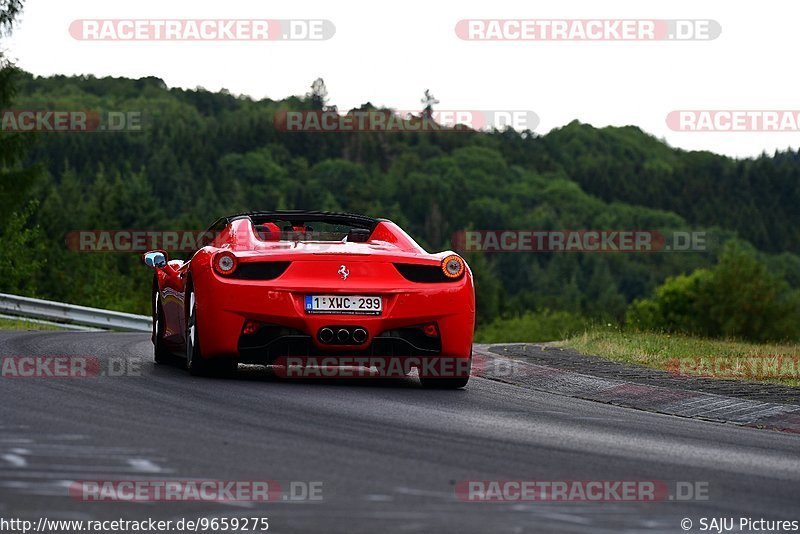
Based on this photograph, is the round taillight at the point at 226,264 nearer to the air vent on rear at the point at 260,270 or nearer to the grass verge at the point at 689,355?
the air vent on rear at the point at 260,270

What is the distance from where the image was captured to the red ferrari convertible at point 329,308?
8938mm

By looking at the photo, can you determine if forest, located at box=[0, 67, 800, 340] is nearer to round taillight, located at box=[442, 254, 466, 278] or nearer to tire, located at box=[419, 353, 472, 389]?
tire, located at box=[419, 353, 472, 389]

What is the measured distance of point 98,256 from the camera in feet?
319

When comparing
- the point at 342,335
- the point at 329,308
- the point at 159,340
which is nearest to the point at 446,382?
the point at 342,335

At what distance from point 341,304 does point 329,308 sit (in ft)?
0.29

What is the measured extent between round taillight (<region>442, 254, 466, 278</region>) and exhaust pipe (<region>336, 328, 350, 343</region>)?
87 centimetres

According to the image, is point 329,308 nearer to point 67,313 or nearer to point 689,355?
point 689,355

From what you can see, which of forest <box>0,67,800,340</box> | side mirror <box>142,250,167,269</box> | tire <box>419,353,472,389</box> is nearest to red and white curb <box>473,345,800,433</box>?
tire <box>419,353,472,389</box>

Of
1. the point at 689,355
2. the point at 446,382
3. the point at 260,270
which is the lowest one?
the point at 689,355

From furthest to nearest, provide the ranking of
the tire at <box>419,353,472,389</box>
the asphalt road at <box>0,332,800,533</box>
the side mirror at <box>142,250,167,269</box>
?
1. the side mirror at <box>142,250,167,269</box>
2. the tire at <box>419,353,472,389</box>
3. the asphalt road at <box>0,332,800,533</box>

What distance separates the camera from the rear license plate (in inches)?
352

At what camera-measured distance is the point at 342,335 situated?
29.3ft

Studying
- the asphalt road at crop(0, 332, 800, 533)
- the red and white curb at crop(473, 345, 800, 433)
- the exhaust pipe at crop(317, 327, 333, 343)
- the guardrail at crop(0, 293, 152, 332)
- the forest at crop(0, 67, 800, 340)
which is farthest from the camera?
the forest at crop(0, 67, 800, 340)

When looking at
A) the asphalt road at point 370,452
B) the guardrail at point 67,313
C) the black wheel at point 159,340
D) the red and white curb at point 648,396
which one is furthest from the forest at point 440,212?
the asphalt road at point 370,452
